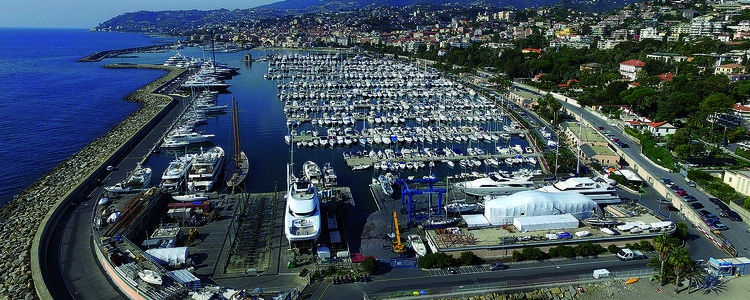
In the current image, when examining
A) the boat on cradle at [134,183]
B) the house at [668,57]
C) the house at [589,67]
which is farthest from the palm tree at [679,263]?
the house at [589,67]

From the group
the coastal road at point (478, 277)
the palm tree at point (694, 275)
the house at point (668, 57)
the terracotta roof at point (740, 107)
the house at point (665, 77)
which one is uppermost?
the house at point (668, 57)

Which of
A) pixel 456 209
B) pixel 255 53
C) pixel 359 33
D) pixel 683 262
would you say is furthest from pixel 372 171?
pixel 359 33

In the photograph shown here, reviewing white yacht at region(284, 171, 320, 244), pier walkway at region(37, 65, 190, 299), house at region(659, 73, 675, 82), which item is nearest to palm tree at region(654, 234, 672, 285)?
white yacht at region(284, 171, 320, 244)

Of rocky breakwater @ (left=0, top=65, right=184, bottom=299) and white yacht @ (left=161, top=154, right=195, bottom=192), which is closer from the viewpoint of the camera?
rocky breakwater @ (left=0, top=65, right=184, bottom=299)

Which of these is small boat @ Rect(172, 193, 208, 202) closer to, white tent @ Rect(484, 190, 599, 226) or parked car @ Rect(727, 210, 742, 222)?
white tent @ Rect(484, 190, 599, 226)

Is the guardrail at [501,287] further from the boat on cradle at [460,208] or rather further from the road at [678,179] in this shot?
the boat on cradle at [460,208]

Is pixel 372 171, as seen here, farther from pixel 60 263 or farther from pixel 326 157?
pixel 60 263

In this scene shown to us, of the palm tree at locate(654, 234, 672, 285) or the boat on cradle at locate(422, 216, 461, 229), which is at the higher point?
the palm tree at locate(654, 234, 672, 285)
